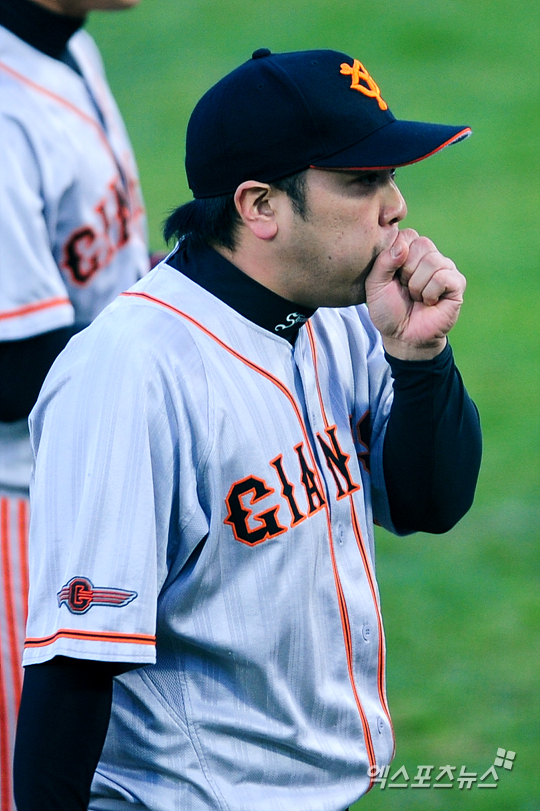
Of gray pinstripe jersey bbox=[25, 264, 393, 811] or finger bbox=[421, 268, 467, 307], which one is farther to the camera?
finger bbox=[421, 268, 467, 307]

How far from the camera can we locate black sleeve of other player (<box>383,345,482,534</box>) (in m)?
2.22

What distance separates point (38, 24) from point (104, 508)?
1803 mm

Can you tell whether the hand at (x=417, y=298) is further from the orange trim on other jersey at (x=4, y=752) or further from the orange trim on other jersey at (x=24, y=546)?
the orange trim on other jersey at (x=4, y=752)

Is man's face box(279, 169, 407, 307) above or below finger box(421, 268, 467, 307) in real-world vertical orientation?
above

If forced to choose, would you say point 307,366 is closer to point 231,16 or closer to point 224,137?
point 224,137

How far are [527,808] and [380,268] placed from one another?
237 cm

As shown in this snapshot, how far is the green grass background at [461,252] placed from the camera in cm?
443

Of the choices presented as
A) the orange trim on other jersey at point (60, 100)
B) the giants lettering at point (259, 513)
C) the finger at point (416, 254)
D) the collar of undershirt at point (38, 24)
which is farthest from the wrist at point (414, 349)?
the collar of undershirt at point (38, 24)

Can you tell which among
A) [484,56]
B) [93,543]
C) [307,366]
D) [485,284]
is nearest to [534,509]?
[485,284]

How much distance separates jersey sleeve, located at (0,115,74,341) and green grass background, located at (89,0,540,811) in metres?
1.71

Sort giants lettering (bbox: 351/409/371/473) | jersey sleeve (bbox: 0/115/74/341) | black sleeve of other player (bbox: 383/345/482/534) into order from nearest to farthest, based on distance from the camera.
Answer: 1. black sleeve of other player (bbox: 383/345/482/534)
2. giants lettering (bbox: 351/409/371/473)
3. jersey sleeve (bbox: 0/115/74/341)

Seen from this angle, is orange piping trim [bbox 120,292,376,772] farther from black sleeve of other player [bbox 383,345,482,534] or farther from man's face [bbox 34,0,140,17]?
man's face [bbox 34,0,140,17]

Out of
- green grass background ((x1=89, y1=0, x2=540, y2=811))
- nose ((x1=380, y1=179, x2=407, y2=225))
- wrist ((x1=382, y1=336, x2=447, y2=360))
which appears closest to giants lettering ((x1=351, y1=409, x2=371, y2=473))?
wrist ((x1=382, y1=336, x2=447, y2=360))

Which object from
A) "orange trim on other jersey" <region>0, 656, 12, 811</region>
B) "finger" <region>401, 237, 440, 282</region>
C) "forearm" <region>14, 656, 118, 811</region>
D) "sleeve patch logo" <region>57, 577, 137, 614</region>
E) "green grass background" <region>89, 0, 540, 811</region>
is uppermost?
"finger" <region>401, 237, 440, 282</region>
